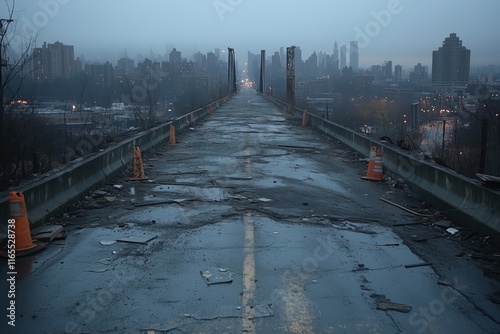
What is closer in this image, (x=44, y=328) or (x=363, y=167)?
(x=44, y=328)

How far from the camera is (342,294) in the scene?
5801 mm

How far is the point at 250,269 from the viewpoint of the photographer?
6.59 m

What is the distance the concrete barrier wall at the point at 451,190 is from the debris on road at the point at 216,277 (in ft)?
13.5

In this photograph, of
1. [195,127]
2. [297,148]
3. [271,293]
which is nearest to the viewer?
[271,293]

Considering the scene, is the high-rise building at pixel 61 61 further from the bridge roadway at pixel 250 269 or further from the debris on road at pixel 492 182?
the debris on road at pixel 492 182

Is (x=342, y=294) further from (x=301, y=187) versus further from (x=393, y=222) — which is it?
(x=301, y=187)

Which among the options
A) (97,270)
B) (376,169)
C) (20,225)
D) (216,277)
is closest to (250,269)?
(216,277)

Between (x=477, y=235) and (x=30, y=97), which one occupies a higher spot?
(x=30, y=97)

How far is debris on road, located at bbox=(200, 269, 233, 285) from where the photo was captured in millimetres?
6145

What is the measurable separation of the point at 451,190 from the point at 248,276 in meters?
5.24

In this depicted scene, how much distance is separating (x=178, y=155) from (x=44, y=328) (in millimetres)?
13688

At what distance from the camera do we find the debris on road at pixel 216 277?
6145 mm

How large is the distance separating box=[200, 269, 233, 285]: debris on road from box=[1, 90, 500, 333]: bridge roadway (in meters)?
0.01

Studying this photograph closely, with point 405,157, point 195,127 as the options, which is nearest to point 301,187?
point 405,157
